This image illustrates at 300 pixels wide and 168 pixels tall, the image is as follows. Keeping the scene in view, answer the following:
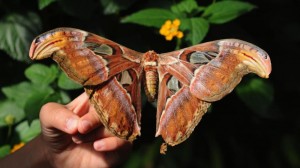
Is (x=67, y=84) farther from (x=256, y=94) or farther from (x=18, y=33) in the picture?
(x=256, y=94)

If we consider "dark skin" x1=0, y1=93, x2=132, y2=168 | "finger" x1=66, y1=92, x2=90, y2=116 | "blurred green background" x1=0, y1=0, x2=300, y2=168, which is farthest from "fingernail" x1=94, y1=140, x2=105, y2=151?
"blurred green background" x1=0, y1=0, x2=300, y2=168

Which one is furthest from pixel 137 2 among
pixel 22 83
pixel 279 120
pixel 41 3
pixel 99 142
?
pixel 99 142

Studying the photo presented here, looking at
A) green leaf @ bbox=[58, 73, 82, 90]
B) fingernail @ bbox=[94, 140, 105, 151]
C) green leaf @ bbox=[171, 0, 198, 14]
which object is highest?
fingernail @ bbox=[94, 140, 105, 151]

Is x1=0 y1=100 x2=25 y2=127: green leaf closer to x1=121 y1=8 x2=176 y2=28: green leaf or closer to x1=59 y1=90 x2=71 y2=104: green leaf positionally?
x1=59 y1=90 x2=71 y2=104: green leaf

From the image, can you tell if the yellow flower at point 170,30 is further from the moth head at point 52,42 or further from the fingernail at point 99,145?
the moth head at point 52,42

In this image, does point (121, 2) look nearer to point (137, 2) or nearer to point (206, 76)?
point (137, 2)

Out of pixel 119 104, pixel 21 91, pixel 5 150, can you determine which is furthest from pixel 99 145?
pixel 21 91
